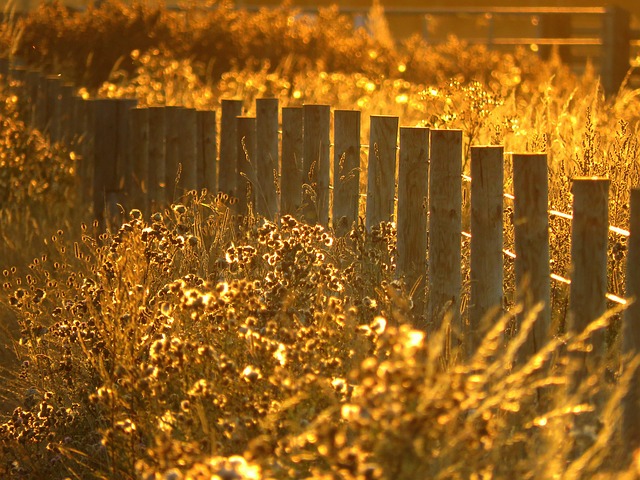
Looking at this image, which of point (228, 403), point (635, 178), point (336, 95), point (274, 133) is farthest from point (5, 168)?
point (228, 403)

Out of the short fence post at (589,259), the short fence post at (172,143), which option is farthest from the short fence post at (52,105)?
the short fence post at (589,259)

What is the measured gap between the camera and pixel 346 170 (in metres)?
5.73

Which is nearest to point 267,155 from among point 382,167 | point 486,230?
point 382,167

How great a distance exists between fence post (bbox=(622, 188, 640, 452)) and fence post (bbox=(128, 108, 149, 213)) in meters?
4.45

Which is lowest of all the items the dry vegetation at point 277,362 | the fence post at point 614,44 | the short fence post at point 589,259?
the dry vegetation at point 277,362

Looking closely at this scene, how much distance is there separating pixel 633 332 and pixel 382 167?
2337mm

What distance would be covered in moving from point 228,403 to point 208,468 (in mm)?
854

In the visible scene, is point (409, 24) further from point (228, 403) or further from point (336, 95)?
point (228, 403)

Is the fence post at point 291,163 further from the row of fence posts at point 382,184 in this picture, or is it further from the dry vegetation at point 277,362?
the dry vegetation at point 277,362

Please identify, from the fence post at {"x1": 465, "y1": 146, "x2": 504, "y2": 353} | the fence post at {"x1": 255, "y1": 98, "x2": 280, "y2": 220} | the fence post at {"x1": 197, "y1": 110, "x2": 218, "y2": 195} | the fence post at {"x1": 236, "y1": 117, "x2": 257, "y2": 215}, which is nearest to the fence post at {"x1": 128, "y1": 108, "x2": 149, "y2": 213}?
the fence post at {"x1": 197, "y1": 110, "x2": 218, "y2": 195}

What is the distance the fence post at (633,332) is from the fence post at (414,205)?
5.52 ft

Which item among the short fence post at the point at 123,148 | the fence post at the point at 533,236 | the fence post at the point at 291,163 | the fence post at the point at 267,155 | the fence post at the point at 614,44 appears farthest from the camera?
the fence post at the point at 614,44

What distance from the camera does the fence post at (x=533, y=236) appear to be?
383cm

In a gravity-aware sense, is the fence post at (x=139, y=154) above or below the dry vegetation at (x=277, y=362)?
above
